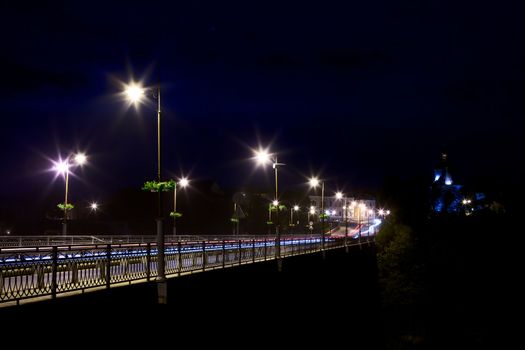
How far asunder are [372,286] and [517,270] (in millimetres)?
30006

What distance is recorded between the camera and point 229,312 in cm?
2850

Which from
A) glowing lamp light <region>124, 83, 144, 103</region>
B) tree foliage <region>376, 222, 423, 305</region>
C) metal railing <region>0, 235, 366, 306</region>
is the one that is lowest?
tree foliage <region>376, 222, 423, 305</region>

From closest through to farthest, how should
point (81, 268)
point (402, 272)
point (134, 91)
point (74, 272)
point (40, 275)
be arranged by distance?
point (40, 275) < point (74, 272) < point (81, 268) < point (134, 91) < point (402, 272)

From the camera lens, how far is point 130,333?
18.5m

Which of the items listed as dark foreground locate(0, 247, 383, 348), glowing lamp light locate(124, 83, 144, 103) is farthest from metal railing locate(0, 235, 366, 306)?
glowing lamp light locate(124, 83, 144, 103)

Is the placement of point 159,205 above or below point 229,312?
above

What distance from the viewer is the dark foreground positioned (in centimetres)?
1566

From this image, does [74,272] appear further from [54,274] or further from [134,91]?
[134,91]

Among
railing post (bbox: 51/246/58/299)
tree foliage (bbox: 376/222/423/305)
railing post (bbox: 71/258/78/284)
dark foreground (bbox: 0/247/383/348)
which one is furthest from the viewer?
tree foliage (bbox: 376/222/423/305)

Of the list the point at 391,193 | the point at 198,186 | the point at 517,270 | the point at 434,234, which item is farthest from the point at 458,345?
the point at 198,186

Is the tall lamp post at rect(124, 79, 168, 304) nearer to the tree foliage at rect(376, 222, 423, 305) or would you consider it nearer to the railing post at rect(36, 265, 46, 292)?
the railing post at rect(36, 265, 46, 292)

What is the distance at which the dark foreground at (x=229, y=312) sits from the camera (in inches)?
616

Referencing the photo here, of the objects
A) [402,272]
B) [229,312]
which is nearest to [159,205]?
[229,312]

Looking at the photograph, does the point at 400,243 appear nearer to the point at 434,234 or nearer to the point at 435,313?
the point at 434,234
